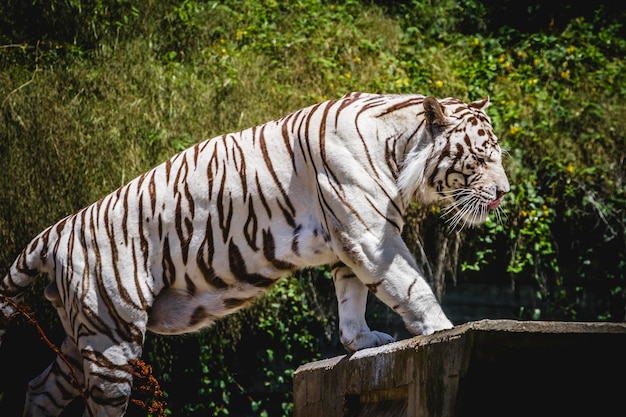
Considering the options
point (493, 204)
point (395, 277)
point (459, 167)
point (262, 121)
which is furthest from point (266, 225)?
point (262, 121)

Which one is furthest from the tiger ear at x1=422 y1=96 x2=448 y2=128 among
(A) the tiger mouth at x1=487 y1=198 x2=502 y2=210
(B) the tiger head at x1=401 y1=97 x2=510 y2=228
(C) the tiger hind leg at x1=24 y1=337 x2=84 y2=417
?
(C) the tiger hind leg at x1=24 y1=337 x2=84 y2=417

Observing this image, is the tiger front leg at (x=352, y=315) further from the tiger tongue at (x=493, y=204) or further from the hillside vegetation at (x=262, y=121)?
the hillside vegetation at (x=262, y=121)

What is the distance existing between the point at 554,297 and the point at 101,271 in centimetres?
352

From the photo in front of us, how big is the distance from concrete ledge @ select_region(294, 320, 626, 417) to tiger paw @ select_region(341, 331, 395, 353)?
0.93 m

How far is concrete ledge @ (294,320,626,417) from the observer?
2273 millimetres

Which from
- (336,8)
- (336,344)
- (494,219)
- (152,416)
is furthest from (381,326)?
(336,8)

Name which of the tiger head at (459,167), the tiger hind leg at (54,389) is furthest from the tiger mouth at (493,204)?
the tiger hind leg at (54,389)

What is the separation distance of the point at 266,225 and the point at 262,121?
243cm

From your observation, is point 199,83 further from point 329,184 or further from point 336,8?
point 329,184

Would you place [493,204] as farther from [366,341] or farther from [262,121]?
[262,121]

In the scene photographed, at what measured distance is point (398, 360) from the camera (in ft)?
9.07

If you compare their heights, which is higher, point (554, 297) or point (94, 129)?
point (94, 129)

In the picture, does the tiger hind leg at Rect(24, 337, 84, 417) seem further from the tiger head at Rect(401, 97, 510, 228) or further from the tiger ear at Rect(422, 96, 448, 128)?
the tiger ear at Rect(422, 96, 448, 128)

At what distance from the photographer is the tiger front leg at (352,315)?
357 centimetres
